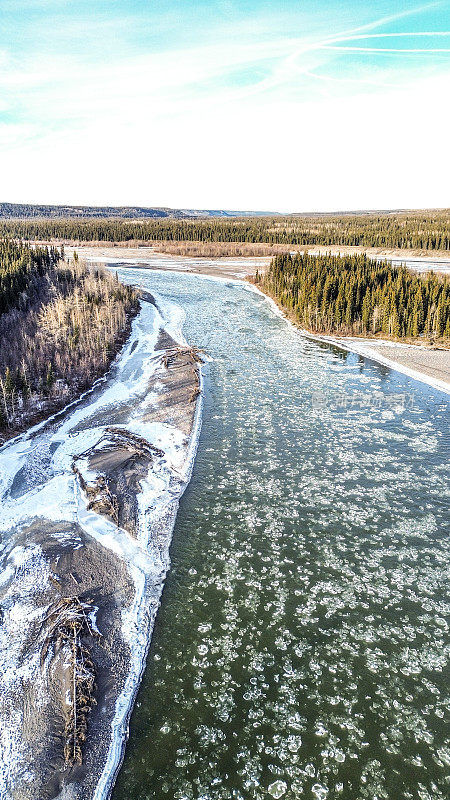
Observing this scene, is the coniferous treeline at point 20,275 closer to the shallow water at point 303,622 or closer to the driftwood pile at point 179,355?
the driftwood pile at point 179,355

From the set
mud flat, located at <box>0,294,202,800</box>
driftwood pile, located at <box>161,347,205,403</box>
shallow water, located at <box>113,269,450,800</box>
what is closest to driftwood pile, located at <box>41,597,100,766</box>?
mud flat, located at <box>0,294,202,800</box>

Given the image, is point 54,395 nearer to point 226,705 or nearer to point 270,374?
point 270,374

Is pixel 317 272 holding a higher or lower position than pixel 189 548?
higher

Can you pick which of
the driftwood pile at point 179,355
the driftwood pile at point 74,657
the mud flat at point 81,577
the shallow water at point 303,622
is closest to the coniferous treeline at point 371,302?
the driftwood pile at point 179,355

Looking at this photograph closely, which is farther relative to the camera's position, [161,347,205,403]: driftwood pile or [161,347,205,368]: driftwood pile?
[161,347,205,368]: driftwood pile

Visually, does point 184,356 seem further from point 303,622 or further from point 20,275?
point 303,622

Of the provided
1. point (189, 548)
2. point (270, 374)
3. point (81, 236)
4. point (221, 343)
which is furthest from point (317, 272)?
point (81, 236)

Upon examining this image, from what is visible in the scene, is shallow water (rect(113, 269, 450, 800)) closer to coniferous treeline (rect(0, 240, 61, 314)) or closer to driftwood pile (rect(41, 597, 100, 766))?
driftwood pile (rect(41, 597, 100, 766))
